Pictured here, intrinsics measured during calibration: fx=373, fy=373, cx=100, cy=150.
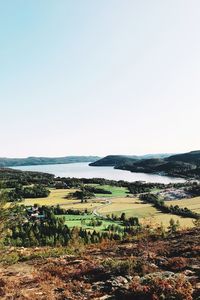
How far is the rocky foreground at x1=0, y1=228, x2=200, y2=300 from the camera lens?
1945cm

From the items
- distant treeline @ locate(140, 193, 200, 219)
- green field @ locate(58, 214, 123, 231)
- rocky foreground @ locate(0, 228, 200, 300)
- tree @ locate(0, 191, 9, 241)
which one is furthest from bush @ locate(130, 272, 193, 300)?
distant treeline @ locate(140, 193, 200, 219)

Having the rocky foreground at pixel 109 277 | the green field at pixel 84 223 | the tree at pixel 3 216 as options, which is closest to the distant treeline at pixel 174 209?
the green field at pixel 84 223

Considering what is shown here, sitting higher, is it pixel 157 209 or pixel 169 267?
pixel 169 267

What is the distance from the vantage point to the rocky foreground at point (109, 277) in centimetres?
1945

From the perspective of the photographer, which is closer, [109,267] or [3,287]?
[3,287]

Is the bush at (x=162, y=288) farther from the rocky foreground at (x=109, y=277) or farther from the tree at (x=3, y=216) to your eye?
the tree at (x=3, y=216)

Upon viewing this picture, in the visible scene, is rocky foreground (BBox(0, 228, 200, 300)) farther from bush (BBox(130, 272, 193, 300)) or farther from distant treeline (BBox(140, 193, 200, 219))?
distant treeline (BBox(140, 193, 200, 219))

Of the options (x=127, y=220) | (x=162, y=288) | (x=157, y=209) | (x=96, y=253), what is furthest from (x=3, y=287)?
(x=157, y=209)

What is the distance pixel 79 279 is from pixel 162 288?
6613 mm

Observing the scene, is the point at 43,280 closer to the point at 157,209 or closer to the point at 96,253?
the point at 96,253

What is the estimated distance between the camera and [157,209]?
521 ft

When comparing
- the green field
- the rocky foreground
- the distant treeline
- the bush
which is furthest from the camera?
the distant treeline

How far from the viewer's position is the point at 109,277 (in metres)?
23.6

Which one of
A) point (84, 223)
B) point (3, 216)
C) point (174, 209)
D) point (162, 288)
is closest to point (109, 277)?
point (162, 288)
